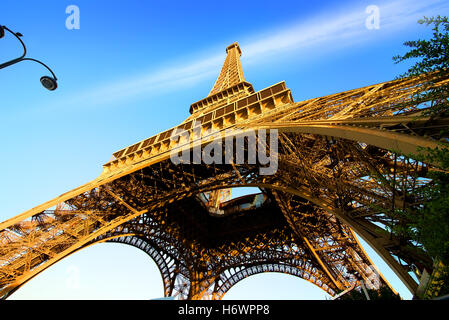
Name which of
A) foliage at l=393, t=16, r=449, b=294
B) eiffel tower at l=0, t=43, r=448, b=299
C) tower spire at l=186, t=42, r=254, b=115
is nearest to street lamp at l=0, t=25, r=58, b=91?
eiffel tower at l=0, t=43, r=448, b=299

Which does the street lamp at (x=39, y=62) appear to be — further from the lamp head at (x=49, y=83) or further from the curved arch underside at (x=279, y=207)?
the curved arch underside at (x=279, y=207)

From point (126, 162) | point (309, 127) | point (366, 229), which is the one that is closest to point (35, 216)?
point (126, 162)

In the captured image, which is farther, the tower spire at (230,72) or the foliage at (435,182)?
the tower spire at (230,72)

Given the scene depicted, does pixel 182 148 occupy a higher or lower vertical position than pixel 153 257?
higher

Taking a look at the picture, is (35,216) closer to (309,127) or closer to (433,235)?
(309,127)

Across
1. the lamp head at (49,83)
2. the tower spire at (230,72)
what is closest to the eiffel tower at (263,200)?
the tower spire at (230,72)

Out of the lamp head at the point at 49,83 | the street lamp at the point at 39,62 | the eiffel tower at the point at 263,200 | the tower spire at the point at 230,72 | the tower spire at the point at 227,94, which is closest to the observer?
the street lamp at the point at 39,62
